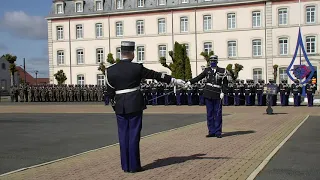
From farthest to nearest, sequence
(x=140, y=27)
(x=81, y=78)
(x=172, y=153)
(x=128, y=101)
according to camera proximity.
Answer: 1. (x=81, y=78)
2. (x=140, y=27)
3. (x=172, y=153)
4. (x=128, y=101)

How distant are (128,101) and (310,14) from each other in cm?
4947

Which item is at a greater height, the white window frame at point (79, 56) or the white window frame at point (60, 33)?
the white window frame at point (60, 33)

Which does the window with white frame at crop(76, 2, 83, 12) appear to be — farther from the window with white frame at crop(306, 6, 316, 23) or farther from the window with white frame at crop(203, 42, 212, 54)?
the window with white frame at crop(306, 6, 316, 23)

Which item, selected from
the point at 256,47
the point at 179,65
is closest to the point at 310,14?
the point at 256,47

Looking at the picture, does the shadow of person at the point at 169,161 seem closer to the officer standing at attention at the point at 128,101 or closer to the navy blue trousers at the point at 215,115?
the officer standing at attention at the point at 128,101

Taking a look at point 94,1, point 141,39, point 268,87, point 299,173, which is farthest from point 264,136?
point 94,1

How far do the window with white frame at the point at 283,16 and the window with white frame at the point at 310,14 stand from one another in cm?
233

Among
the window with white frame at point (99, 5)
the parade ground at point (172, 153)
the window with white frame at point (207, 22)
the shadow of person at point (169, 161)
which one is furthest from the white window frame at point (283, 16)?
the shadow of person at point (169, 161)

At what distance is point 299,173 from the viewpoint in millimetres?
7164

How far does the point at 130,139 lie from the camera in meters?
7.50

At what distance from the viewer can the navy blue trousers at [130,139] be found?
7461 millimetres

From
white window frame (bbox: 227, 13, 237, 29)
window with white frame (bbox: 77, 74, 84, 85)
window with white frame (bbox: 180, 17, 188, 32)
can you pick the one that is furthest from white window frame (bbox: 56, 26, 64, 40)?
white window frame (bbox: 227, 13, 237, 29)

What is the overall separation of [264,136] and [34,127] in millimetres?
7672

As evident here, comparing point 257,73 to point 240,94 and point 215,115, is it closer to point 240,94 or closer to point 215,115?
point 240,94
